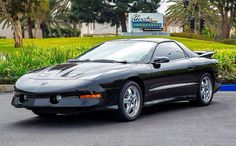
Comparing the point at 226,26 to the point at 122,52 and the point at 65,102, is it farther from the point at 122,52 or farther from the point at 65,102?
the point at 65,102

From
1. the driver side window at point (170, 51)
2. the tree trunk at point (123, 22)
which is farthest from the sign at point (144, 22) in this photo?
the driver side window at point (170, 51)

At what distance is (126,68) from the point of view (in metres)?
8.22

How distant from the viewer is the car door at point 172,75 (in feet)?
28.6

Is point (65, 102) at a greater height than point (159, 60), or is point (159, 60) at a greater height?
point (159, 60)

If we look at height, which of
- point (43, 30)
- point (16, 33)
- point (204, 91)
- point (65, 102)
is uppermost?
point (43, 30)

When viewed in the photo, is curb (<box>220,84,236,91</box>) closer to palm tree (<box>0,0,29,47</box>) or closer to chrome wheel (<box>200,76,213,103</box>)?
chrome wheel (<box>200,76,213,103</box>)

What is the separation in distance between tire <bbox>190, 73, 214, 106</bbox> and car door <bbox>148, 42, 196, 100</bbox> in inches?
11.2

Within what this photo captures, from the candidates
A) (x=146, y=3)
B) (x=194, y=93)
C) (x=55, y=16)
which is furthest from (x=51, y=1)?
(x=194, y=93)

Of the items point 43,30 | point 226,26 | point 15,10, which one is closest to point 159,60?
point 15,10

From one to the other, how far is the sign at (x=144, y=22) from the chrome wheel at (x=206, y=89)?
3396cm

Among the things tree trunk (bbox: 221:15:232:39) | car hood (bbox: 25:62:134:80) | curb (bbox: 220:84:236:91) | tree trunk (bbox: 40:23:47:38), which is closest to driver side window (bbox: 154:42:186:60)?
car hood (bbox: 25:62:134:80)

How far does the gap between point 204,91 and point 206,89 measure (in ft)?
0.27

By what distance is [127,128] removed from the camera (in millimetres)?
7574

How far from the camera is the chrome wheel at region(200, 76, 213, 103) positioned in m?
9.98
